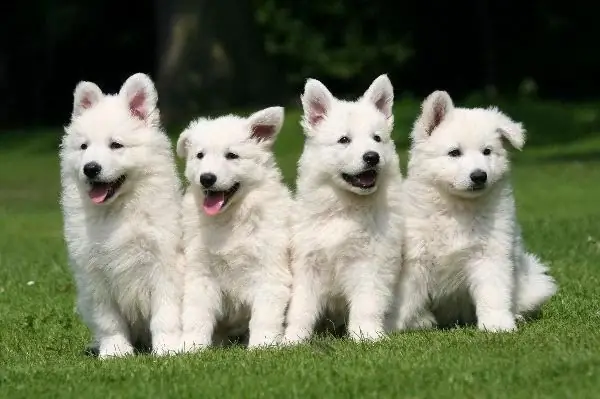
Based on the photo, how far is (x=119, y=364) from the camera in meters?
8.41

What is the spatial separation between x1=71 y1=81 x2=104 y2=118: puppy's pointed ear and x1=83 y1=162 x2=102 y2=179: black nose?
0.65 meters

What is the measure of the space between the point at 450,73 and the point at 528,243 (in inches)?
1138

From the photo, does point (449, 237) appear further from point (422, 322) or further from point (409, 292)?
point (422, 322)

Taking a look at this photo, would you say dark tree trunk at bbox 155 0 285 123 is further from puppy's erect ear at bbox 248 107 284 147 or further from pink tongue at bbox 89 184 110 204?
pink tongue at bbox 89 184 110 204

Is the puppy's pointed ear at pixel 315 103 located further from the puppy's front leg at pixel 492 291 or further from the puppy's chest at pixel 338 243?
the puppy's front leg at pixel 492 291

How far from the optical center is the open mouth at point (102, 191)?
9414mm

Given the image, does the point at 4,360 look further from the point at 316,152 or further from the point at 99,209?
the point at 316,152

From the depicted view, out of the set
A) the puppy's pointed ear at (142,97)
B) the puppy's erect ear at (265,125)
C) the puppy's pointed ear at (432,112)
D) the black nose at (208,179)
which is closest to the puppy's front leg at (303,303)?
the black nose at (208,179)

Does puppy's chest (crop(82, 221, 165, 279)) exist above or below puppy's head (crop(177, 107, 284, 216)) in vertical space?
below

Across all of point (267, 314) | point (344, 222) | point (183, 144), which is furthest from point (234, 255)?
point (183, 144)

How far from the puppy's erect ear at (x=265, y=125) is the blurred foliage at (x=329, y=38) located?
3187 centimetres

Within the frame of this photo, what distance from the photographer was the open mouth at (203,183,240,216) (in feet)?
31.2

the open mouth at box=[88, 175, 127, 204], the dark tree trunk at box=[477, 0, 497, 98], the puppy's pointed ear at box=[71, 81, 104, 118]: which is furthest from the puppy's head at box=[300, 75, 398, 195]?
the dark tree trunk at box=[477, 0, 497, 98]

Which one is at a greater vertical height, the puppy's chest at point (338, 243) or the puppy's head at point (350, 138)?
the puppy's head at point (350, 138)
